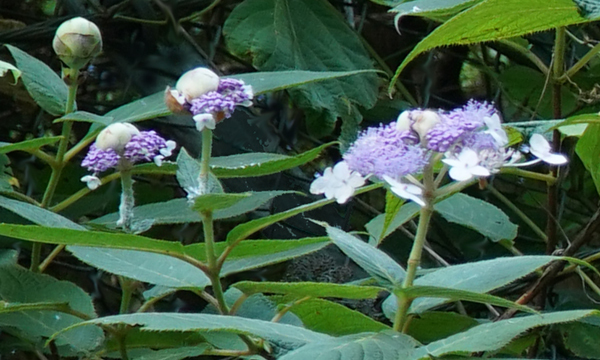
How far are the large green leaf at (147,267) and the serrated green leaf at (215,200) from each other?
0.11m

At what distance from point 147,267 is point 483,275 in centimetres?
28

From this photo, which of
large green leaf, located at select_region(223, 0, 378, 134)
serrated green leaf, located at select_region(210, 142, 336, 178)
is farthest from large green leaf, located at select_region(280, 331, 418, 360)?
large green leaf, located at select_region(223, 0, 378, 134)

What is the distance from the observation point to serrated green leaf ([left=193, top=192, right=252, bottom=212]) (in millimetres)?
542

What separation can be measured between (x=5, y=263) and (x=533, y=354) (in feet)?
2.21

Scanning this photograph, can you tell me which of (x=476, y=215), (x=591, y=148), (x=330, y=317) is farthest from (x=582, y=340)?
(x=330, y=317)

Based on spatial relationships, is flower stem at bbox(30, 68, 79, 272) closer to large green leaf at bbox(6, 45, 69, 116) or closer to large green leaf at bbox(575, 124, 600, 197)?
large green leaf at bbox(6, 45, 69, 116)

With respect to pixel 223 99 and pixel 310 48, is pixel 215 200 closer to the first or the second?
pixel 223 99

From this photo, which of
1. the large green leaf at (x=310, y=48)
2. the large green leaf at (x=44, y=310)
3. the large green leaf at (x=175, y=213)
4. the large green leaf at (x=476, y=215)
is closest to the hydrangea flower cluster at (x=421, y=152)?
the large green leaf at (x=175, y=213)

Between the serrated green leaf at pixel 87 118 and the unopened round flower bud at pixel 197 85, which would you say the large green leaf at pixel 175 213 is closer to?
the serrated green leaf at pixel 87 118

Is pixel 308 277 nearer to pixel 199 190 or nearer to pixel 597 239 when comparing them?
pixel 597 239

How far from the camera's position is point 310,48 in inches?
49.9

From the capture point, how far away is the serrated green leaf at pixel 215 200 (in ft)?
1.78

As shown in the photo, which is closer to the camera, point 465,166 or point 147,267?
point 465,166

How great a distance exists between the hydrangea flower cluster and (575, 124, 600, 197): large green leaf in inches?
7.7
